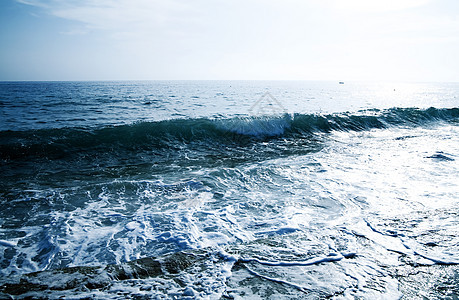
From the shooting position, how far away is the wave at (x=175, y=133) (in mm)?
9180

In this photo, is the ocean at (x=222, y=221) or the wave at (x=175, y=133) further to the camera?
the wave at (x=175, y=133)

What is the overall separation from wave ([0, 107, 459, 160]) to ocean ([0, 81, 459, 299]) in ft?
0.41

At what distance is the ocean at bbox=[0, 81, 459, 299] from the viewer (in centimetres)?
273

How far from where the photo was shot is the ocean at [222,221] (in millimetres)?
2727

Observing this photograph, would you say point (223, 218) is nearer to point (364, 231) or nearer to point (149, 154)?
point (364, 231)

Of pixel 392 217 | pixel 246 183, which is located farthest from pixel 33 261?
pixel 392 217

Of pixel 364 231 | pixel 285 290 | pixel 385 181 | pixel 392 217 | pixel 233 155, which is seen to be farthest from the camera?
pixel 233 155

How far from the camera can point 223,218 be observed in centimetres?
449

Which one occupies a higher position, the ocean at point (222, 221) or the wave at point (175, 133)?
the wave at point (175, 133)

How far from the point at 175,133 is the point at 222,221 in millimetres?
7796

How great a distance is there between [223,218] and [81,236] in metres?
2.26

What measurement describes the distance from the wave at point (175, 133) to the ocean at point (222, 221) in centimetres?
13

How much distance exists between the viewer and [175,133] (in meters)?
11.5

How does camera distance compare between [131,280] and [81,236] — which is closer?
[131,280]
